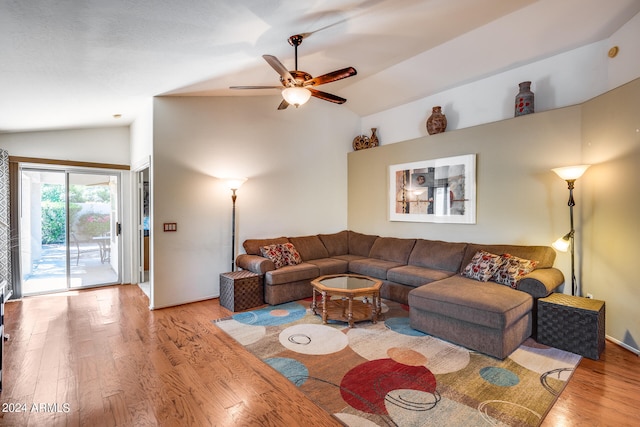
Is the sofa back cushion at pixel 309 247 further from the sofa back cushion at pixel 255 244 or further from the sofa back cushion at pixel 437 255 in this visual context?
the sofa back cushion at pixel 437 255

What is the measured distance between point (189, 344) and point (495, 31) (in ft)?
16.3

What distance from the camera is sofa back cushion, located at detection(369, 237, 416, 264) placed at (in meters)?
4.94

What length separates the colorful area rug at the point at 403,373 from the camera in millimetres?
2041

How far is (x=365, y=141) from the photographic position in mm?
6105

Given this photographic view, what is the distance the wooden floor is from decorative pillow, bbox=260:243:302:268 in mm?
1317

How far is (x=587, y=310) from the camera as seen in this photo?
2.74 meters

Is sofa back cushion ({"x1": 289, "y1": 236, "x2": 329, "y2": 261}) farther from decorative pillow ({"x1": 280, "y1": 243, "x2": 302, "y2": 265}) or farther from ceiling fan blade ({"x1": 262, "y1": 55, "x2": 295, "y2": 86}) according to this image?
ceiling fan blade ({"x1": 262, "y1": 55, "x2": 295, "y2": 86})

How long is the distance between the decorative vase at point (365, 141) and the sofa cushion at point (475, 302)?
132 inches

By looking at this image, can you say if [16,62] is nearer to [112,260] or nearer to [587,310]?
[112,260]

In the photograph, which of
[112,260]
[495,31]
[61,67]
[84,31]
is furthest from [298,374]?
[112,260]

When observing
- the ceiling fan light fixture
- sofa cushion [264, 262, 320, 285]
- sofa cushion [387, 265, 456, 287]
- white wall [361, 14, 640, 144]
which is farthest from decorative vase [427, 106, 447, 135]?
sofa cushion [264, 262, 320, 285]

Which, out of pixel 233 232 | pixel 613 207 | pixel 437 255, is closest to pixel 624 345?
pixel 613 207

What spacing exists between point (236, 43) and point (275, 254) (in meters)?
2.86

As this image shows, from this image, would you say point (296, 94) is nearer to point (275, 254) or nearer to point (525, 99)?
point (275, 254)
